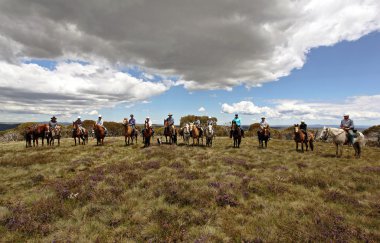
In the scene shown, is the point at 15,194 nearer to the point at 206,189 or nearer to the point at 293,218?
the point at 206,189

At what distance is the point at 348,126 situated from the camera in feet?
69.8

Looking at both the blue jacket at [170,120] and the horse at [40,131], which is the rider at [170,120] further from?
the horse at [40,131]

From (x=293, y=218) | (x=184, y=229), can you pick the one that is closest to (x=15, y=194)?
(x=184, y=229)

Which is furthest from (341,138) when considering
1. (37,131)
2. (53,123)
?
(37,131)

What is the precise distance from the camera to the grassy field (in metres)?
7.12

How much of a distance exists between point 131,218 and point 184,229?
2113mm

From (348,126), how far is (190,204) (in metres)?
19.3

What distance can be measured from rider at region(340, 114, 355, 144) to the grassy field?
21.9ft

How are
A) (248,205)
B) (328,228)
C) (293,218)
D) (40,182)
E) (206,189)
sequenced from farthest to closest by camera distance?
(40,182) < (206,189) < (248,205) < (293,218) < (328,228)

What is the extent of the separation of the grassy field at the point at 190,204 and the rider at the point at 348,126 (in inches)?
263

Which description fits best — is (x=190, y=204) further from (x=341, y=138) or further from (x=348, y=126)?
(x=348, y=126)

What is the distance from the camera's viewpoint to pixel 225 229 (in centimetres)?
746

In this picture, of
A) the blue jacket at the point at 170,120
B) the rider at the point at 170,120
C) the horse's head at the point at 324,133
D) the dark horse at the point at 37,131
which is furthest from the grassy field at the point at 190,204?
the dark horse at the point at 37,131

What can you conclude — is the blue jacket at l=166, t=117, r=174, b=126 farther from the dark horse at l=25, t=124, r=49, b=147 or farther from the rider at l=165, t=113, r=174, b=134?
the dark horse at l=25, t=124, r=49, b=147
